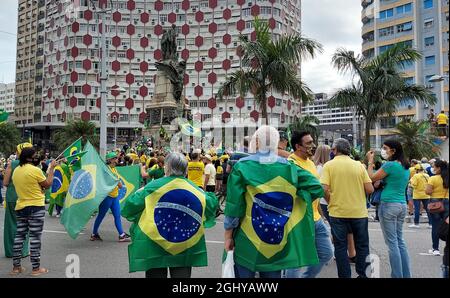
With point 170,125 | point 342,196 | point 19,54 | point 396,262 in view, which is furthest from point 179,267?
point 19,54

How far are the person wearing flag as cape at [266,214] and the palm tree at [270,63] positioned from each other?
11.7 m

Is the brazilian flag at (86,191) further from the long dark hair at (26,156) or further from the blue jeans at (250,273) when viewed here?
the blue jeans at (250,273)

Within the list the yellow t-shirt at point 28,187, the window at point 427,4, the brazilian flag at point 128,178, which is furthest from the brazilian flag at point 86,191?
the window at point 427,4

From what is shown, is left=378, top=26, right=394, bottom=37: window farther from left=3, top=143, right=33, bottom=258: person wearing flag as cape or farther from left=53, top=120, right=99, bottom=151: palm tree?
left=3, top=143, right=33, bottom=258: person wearing flag as cape

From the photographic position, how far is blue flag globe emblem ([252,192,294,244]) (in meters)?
3.59

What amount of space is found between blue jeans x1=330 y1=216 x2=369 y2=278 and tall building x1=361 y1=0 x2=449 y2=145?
167 feet

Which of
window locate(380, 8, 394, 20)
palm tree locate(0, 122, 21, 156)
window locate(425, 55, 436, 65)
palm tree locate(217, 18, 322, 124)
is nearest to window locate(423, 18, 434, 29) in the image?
window locate(425, 55, 436, 65)

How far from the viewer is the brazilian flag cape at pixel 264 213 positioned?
3594 millimetres

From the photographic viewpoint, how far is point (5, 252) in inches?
269

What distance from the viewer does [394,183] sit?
17.2 feet

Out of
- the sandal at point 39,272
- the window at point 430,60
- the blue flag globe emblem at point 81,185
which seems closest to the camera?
the sandal at point 39,272
